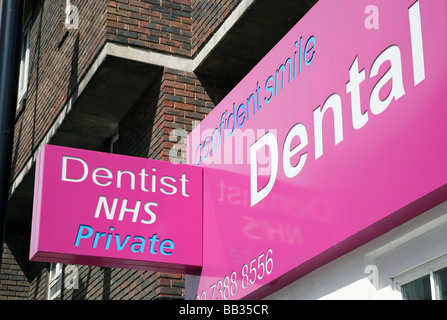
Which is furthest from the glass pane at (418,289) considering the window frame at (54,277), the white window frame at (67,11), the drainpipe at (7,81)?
the window frame at (54,277)

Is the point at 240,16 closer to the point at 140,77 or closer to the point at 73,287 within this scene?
the point at 140,77

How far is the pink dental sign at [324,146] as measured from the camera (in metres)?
4.64

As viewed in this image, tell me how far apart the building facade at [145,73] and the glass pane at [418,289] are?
346 centimetres

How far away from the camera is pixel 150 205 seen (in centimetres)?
701

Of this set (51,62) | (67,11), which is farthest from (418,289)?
(51,62)

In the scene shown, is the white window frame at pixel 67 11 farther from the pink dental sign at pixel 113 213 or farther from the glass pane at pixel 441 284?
the glass pane at pixel 441 284

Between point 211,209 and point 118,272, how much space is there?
2.45 meters

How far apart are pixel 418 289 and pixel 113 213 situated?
281 centimetres

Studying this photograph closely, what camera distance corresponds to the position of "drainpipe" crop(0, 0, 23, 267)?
823cm

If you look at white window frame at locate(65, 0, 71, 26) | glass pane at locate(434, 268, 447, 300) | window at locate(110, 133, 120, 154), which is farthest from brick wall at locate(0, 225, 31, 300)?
glass pane at locate(434, 268, 447, 300)

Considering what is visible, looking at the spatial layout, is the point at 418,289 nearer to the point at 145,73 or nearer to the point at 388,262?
the point at 388,262

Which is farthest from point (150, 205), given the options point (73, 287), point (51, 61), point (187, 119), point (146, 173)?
point (51, 61)

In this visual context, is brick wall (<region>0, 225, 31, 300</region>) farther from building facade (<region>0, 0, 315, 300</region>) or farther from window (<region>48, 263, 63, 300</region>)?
building facade (<region>0, 0, 315, 300</region>)

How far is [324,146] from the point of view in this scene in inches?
220
